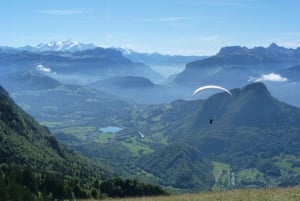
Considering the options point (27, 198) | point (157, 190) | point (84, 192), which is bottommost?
point (157, 190)

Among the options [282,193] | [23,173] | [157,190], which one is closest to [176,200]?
[282,193]

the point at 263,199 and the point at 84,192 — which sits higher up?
the point at 263,199

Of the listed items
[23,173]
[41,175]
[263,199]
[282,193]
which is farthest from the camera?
[41,175]

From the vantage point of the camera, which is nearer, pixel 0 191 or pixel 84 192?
pixel 0 191

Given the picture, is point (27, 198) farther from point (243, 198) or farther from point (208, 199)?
point (243, 198)

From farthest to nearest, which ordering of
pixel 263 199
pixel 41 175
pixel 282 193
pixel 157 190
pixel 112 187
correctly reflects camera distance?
1. pixel 157 190
2. pixel 112 187
3. pixel 41 175
4. pixel 282 193
5. pixel 263 199

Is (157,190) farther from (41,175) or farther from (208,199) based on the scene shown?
(208,199)

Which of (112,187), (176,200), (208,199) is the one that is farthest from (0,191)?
(112,187)

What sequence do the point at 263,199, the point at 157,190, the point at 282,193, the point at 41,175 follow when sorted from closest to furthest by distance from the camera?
the point at 263,199, the point at 282,193, the point at 41,175, the point at 157,190

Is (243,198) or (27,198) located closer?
(243,198)
